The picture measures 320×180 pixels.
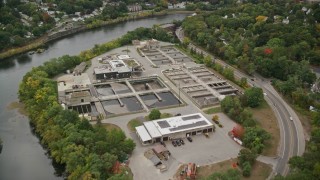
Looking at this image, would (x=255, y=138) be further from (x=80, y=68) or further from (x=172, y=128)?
(x=80, y=68)

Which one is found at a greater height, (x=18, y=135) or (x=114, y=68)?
(x=114, y=68)

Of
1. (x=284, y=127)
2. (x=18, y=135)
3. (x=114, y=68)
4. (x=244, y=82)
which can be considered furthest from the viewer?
(x=114, y=68)

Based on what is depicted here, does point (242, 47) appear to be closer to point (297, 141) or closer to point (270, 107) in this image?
point (270, 107)

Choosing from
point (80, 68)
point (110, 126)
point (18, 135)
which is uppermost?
point (80, 68)

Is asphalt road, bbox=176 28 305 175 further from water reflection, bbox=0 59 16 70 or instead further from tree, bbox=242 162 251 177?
water reflection, bbox=0 59 16 70

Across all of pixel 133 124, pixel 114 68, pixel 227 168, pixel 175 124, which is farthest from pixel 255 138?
pixel 114 68
